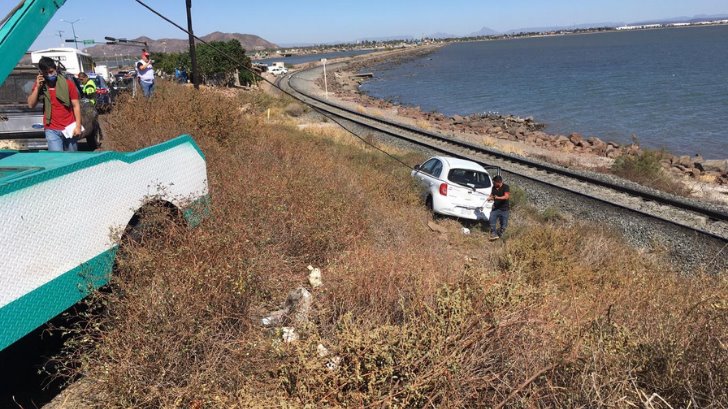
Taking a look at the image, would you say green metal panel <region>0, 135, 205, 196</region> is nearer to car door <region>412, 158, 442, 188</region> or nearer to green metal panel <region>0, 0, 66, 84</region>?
green metal panel <region>0, 0, 66, 84</region>

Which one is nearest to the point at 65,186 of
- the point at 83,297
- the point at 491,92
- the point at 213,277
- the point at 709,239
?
the point at 83,297

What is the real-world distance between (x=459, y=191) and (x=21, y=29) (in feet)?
30.7

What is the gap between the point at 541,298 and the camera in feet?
14.7

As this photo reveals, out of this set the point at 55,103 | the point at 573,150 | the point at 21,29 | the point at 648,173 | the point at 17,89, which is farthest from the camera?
the point at 573,150

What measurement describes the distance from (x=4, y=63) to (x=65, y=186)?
192 centimetres

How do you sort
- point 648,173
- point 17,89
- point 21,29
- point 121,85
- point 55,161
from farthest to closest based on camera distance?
point 121,85 → point 648,173 → point 17,89 → point 21,29 → point 55,161

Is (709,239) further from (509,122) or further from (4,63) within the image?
(509,122)

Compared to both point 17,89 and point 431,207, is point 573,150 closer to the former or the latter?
point 431,207

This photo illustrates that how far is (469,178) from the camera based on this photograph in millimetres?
12695

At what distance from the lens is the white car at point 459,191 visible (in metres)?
12.2

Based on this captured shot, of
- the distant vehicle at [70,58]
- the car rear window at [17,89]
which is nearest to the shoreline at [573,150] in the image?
the car rear window at [17,89]

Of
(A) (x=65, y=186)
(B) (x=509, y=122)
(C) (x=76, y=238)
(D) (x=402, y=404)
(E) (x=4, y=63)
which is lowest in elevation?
(B) (x=509, y=122)

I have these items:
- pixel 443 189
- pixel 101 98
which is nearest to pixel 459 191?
pixel 443 189

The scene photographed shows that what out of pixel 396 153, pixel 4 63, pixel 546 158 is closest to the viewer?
pixel 4 63
